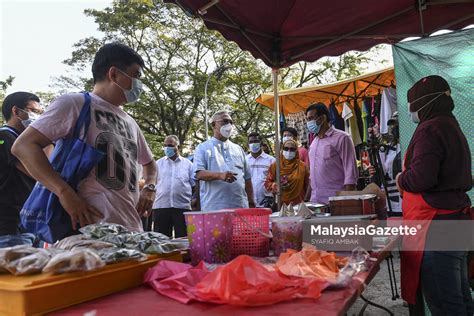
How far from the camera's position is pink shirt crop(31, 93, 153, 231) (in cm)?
156

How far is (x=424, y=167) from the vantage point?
6.33 ft

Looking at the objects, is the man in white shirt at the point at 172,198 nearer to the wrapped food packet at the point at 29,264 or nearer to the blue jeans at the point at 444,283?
the blue jeans at the point at 444,283

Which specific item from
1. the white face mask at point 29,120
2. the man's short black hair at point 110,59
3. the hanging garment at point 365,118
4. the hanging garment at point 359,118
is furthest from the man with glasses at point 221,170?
the hanging garment at point 359,118

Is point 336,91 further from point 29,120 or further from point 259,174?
point 29,120

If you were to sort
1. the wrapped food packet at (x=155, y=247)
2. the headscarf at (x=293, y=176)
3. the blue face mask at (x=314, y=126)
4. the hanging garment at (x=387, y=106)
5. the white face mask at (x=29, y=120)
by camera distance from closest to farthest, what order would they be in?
the wrapped food packet at (x=155, y=247), the white face mask at (x=29, y=120), the blue face mask at (x=314, y=126), the headscarf at (x=293, y=176), the hanging garment at (x=387, y=106)

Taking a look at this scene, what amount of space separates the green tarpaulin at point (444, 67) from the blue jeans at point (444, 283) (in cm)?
140

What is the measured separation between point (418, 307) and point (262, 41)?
8.53 feet

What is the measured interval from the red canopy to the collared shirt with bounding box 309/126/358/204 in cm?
91

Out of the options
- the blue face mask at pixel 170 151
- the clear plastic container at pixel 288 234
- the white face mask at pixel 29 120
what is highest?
the blue face mask at pixel 170 151

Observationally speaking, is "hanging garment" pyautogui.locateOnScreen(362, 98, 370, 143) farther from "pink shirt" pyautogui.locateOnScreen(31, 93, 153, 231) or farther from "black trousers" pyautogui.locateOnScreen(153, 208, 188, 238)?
"pink shirt" pyautogui.locateOnScreen(31, 93, 153, 231)

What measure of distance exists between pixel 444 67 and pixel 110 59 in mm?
2861

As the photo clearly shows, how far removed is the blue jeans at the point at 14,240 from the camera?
239 centimetres

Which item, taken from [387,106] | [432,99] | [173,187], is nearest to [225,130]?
[173,187]

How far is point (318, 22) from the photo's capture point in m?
3.40
